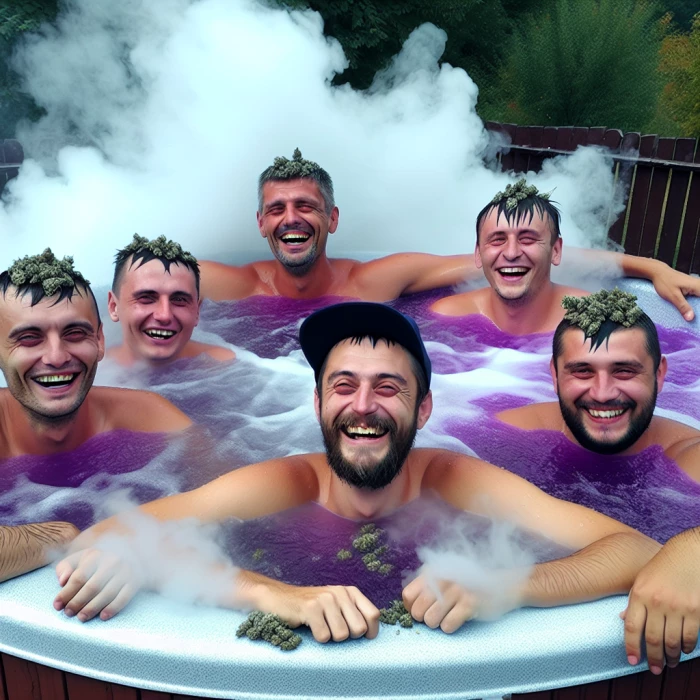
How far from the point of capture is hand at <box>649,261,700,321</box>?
14.1ft

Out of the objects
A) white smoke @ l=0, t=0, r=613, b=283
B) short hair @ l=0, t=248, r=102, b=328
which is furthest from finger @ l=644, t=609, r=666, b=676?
white smoke @ l=0, t=0, r=613, b=283

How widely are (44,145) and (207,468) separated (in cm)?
855

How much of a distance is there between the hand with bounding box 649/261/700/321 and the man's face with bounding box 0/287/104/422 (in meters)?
3.15

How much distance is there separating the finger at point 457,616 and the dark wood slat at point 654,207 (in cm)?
556

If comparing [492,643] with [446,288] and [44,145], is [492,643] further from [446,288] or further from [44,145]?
[44,145]

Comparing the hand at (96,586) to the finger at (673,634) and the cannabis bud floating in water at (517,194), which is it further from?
the cannabis bud floating in water at (517,194)

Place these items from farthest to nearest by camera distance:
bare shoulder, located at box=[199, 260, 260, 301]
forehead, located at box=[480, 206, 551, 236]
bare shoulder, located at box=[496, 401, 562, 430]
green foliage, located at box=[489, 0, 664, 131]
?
green foliage, located at box=[489, 0, 664, 131] < bare shoulder, located at box=[199, 260, 260, 301] < forehead, located at box=[480, 206, 551, 236] < bare shoulder, located at box=[496, 401, 562, 430]

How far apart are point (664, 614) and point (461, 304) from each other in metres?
3.07

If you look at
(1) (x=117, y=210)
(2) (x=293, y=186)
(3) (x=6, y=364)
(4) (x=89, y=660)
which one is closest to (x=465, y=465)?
(4) (x=89, y=660)

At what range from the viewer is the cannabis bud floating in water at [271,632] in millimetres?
1685

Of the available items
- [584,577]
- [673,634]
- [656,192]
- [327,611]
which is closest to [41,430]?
[327,611]

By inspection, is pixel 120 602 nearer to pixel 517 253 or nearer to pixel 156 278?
pixel 156 278

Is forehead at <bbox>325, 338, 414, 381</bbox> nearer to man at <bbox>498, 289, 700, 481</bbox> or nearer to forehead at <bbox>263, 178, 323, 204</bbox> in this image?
man at <bbox>498, 289, 700, 481</bbox>

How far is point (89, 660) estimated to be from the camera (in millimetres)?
1741
